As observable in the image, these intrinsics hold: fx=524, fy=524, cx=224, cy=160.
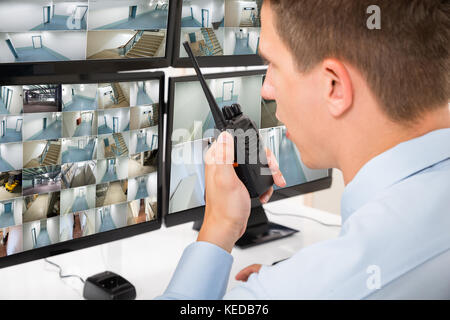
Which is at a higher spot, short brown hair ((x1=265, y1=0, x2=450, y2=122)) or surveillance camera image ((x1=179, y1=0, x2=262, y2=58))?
surveillance camera image ((x1=179, y1=0, x2=262, y2=58))

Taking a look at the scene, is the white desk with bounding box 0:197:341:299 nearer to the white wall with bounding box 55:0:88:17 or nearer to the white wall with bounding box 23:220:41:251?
the white wall with bounding box 23:220:41:251

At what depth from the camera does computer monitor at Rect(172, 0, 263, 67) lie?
1.06m

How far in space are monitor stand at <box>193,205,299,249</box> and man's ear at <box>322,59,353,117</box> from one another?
73 cm

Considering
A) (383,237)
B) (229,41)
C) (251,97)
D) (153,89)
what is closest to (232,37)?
(229,41)

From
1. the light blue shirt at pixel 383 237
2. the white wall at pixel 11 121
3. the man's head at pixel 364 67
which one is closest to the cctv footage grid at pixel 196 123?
the white wall at pixel 11 121

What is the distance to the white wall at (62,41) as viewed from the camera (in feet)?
2.81

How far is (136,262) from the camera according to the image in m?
1.19

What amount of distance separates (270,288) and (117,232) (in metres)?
0.56

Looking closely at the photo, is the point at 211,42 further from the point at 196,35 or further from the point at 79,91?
the point at 79,91

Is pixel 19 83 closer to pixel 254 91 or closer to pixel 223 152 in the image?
pixel 223 152

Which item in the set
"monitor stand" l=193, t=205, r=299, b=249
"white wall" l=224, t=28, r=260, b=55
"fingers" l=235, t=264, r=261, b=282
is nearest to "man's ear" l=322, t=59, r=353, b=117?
"fingers" l=235, t=264, r=261, b=282

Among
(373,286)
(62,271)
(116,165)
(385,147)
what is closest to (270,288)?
(373,286)

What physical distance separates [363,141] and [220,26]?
1.93ft
